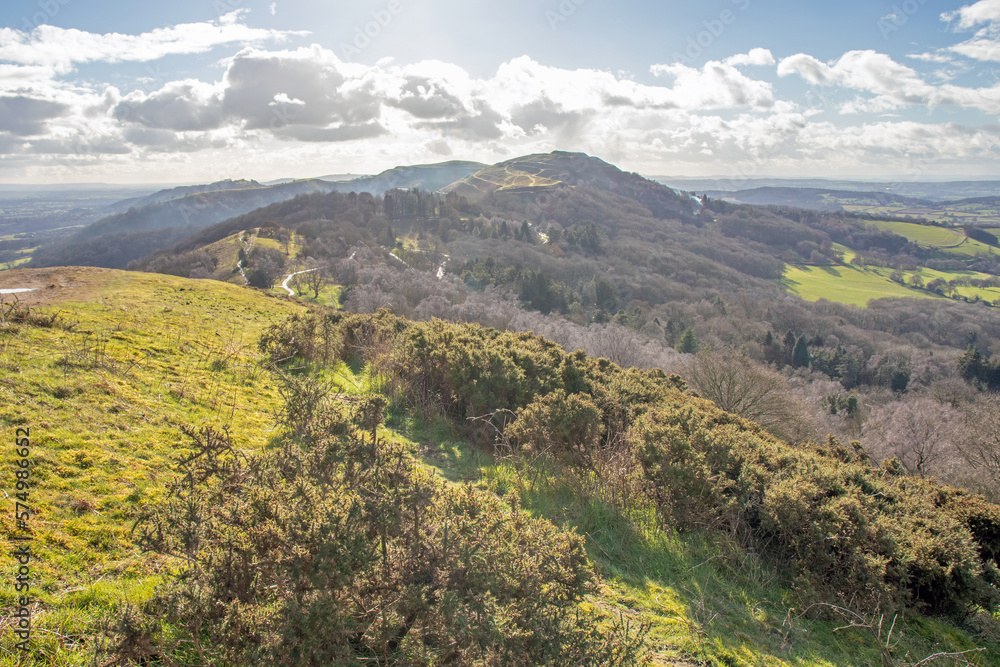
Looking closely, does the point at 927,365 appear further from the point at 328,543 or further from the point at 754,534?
the point at 328,543

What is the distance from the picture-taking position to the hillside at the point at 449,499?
3.47m

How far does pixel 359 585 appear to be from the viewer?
339 centimetres

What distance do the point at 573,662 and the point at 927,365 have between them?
235 feet

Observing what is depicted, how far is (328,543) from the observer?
3.36 meters

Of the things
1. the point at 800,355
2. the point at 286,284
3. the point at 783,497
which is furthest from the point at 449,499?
the point at 800,355

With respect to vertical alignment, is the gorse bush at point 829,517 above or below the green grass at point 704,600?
above

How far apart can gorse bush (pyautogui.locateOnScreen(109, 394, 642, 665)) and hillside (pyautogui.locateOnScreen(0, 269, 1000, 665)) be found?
0.03 meters

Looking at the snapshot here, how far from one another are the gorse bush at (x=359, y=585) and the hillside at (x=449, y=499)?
29mm

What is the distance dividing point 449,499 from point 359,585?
1045 mm

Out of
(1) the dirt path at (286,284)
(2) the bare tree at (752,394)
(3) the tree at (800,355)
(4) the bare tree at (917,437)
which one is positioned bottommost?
(3) the tree at (800,355)

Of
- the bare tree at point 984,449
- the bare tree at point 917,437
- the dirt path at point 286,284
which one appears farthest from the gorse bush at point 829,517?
the dirt path at point 286,284

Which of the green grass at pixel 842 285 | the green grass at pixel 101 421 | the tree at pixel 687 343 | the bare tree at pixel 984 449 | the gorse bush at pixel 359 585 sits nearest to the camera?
the gorse bush at pixel 359 585

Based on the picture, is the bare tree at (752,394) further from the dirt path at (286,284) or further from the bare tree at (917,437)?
the dirt path at (286,284)

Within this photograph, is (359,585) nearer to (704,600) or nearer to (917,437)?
(704,600)
